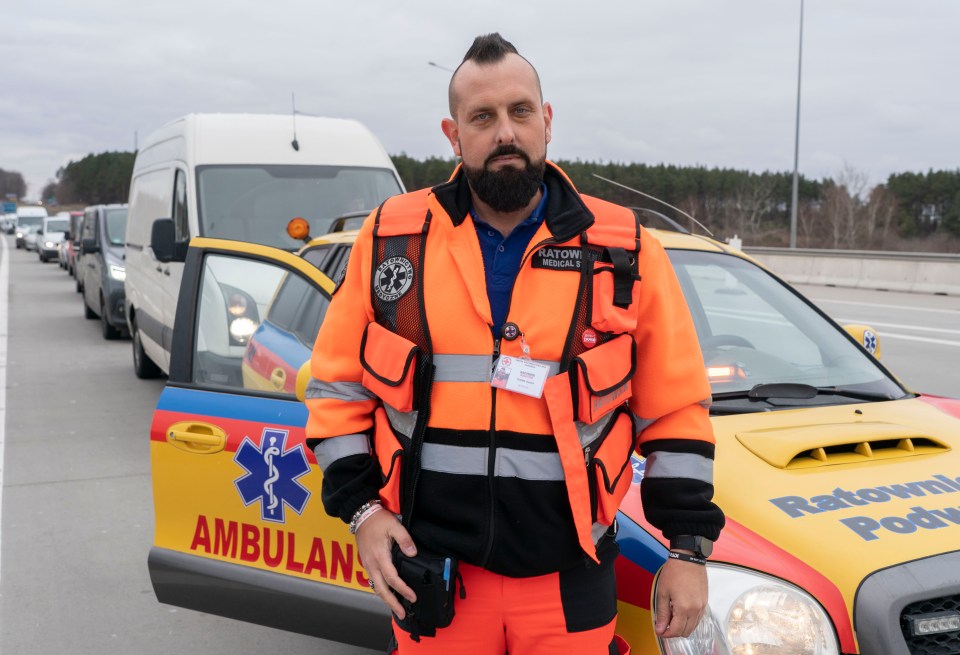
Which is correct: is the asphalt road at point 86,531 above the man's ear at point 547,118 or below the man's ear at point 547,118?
below

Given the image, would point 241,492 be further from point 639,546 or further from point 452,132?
point 452,132

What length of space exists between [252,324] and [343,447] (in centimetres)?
201

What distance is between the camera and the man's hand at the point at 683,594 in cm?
203

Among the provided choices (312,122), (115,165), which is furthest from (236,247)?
(115,165)

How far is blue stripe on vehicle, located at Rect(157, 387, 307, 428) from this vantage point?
308cm

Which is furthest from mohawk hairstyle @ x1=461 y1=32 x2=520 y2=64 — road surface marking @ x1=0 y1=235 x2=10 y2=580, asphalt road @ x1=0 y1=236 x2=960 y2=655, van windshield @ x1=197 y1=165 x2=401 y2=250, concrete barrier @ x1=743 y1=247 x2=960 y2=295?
concrete barrier @ x1=743 y1=247 x2=960 y2=295

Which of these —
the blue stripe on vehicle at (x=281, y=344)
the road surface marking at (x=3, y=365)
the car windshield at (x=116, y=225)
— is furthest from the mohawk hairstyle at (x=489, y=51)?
the car windshield at (x=116, y=225)

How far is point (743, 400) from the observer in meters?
3.11

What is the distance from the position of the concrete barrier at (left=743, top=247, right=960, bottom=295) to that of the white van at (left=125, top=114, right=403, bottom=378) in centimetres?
1195

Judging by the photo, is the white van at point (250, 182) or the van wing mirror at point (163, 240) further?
the white van at point (250, 182)

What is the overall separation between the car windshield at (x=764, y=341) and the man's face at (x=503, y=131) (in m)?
1.32

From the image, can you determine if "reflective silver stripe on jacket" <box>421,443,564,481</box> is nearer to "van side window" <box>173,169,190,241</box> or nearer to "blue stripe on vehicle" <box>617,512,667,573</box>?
"blue stripe on vehicle" <box>617,512,667,573</box>

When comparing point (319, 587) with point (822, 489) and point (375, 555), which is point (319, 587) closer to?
point (375, 555)

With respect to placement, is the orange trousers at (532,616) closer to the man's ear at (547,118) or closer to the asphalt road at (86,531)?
the man's ear at (547,118)
